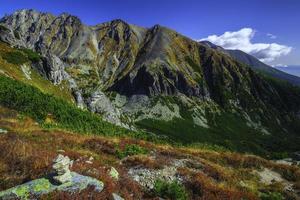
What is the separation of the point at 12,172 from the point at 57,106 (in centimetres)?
3610

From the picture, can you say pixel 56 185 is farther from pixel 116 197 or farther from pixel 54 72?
pixel 54 72

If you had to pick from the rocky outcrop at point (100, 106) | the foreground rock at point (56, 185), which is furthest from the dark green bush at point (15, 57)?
the foreground rock at point (56, 185)

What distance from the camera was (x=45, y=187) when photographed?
443 inches

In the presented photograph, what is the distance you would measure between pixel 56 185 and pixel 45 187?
0.39m

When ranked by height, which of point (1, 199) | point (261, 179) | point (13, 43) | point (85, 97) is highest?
point (13, 43)

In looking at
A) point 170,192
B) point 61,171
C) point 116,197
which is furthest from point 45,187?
point 170,192

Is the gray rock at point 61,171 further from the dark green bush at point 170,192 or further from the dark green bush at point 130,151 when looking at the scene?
the dark green bush at point 130,151

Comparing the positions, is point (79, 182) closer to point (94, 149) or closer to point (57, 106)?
point (94, 149)

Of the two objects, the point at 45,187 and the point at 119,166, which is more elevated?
the point at 45,187

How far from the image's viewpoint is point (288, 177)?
22.8 m

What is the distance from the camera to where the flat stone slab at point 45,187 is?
10.6m

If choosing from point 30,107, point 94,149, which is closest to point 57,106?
point 30,107

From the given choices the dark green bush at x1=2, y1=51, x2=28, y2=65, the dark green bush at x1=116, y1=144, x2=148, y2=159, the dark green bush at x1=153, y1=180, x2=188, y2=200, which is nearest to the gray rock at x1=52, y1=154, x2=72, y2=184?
the dark green bush at x1=153, y1=180, x2=188, y2=200

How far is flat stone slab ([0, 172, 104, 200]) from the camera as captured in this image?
10.6 meters
